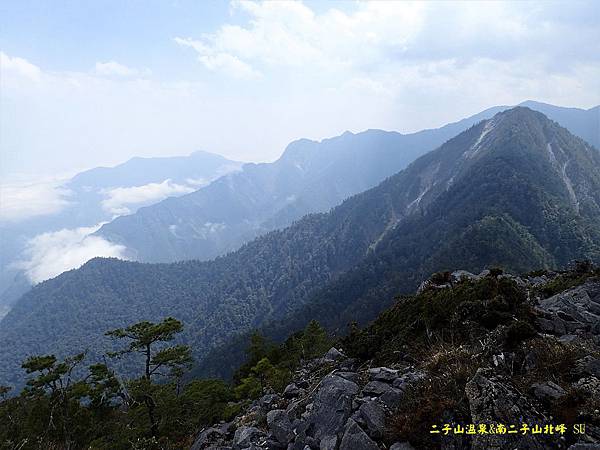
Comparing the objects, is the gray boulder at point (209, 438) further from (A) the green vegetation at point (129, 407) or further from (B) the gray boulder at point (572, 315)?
(B) the gray boulder at point (572, 315)

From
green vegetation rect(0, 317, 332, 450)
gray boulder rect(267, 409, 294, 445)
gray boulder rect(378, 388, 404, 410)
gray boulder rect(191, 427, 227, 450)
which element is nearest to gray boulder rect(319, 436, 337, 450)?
gray boulder rect(378, 388, 404, 410)

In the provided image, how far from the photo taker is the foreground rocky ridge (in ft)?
21.4

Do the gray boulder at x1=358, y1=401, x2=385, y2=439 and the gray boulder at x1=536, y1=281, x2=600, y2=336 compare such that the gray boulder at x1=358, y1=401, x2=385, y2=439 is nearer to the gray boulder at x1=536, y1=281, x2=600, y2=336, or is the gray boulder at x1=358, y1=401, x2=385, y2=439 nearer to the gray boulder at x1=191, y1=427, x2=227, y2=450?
the gray boulder at x1=536, y1=281, x2=600, y2=336

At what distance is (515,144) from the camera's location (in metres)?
191

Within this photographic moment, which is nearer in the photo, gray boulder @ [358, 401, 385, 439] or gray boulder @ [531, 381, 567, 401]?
gray boulder @ [531, 381, 567, 401]

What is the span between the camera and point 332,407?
9945 millimetres

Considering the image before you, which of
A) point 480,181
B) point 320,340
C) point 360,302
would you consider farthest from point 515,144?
point 320,340

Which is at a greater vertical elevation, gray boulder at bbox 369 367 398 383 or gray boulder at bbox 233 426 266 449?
gray boulder at bbox 369 367 398 383

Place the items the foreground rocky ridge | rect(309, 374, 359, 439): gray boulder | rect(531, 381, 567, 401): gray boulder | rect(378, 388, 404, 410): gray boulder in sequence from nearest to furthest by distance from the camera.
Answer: the foreground rocky ridge, rect(531, 381, 567, 401): gray boulder, rect(378, 388, 404, 410): gray boulder, rect(309, 374, 359, 439): gray boulder

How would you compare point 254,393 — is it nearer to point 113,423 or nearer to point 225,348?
point 113,423

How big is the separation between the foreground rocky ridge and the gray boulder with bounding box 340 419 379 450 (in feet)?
0.07

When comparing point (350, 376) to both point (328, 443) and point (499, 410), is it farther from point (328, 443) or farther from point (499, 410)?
point (499, 410)

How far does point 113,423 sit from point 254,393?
8528 millimetres

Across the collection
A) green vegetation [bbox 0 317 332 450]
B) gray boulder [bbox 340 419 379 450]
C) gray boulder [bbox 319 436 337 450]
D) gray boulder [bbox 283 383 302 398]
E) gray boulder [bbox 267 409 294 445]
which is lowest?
green vegetation [bbox 0 317 332 450]
